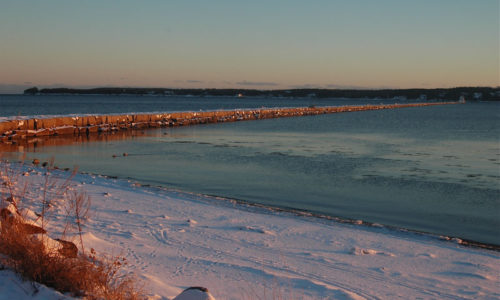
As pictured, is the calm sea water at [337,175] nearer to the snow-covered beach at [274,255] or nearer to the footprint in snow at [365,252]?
the snow-covered beach at [274,255]

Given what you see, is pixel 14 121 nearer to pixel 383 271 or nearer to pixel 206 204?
pixel 206 204

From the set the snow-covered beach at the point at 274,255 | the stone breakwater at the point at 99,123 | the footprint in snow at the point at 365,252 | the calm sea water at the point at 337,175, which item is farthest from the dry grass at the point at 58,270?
the stone breakwater at the point at 99,123

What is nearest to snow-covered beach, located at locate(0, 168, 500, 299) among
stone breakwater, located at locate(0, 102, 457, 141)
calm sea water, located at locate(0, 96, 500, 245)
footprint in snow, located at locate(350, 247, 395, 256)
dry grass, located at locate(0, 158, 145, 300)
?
footprint in snow, located at locate(350, 247, 395, 256)

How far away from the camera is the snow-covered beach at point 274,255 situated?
5.49 metres

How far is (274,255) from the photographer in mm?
6645

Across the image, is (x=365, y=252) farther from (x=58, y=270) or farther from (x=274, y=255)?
(x=58, y=270)

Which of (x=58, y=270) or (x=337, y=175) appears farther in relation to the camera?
(x=337, y=175)

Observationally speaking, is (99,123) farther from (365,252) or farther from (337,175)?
(365,252)

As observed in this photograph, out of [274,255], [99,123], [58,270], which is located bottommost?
[274,255]

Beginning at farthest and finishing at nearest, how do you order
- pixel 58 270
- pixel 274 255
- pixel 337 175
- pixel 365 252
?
pixel 337 175 → pixel 365 252 → pixel 274 255 → pixel 58 270

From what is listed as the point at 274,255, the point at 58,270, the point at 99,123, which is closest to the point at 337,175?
the point at 274,255

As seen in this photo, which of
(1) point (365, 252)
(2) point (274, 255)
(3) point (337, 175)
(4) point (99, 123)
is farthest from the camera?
(4) point (99, 123)

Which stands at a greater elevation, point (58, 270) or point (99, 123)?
point (58, 270)

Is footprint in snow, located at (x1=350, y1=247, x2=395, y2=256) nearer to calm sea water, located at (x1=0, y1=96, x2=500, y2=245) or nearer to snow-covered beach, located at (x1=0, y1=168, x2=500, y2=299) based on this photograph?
snow-covered beach, located at (x1=0, y1=168, x2=500, y2=299)
